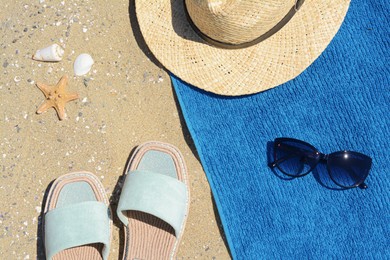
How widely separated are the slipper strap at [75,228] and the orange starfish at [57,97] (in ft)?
1.29

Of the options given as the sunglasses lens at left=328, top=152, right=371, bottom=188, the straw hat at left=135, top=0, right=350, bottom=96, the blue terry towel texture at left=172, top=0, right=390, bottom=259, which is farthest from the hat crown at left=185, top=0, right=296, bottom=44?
the sunglasses lens at left=328, top=152, right=371, bottom=188

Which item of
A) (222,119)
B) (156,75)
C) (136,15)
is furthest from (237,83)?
(136,15)

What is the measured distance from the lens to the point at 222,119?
1.97 metres

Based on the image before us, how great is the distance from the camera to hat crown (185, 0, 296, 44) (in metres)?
1.52

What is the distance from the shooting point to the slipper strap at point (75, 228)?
1871mm

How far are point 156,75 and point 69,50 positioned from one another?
1.27ft

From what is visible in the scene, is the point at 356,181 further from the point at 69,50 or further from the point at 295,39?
the point at 69,50

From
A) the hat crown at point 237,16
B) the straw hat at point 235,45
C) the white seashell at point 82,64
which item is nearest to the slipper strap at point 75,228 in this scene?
the white seashell at point 82,64

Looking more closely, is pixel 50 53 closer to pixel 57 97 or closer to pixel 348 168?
pixel 57 97

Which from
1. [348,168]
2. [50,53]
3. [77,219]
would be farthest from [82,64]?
[348,168]

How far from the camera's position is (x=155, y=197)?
1.86 m

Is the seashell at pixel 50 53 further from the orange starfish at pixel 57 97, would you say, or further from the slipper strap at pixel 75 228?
the slipper strap at pixel 75 228

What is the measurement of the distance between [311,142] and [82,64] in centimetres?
99

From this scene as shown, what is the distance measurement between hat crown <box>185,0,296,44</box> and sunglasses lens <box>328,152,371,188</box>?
1.89 ft
